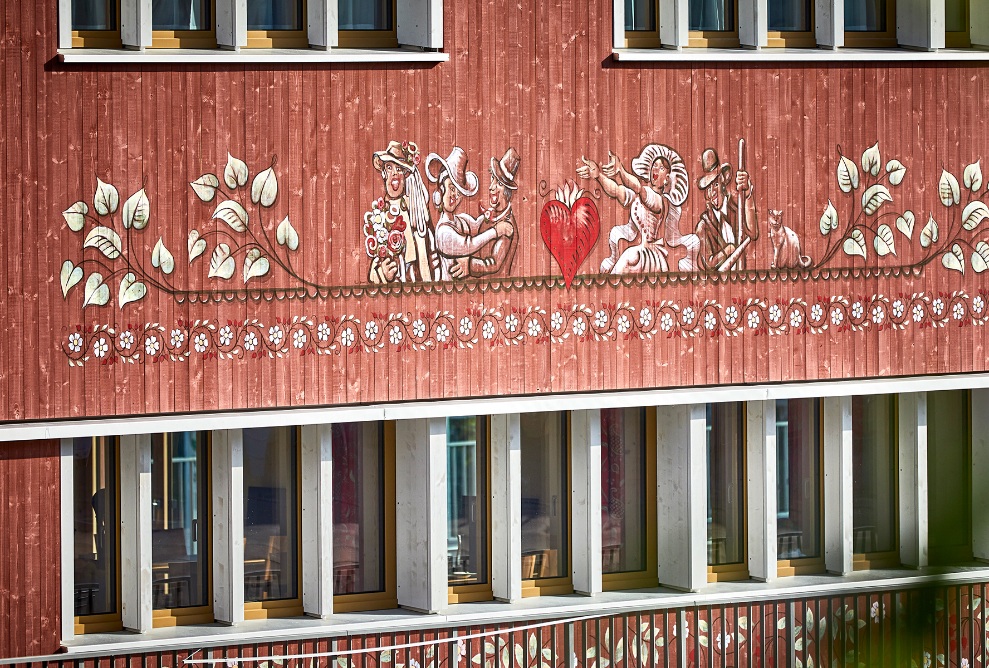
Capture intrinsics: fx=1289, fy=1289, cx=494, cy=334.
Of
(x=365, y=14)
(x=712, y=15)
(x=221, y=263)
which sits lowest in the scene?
(x=221, y=263)

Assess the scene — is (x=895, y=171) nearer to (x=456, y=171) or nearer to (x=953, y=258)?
(x=953, y=258)

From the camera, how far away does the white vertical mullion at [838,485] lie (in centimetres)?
901

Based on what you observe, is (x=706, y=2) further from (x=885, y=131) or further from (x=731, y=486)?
(x=731, y=486)

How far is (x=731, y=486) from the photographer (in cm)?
898

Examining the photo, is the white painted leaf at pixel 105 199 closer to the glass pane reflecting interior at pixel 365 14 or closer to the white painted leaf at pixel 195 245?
the white painted leaf at pixel 195 245

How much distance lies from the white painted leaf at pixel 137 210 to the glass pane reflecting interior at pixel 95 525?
1.33 m

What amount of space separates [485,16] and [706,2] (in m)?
1.60

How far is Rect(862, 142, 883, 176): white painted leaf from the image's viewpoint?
8.77 metres

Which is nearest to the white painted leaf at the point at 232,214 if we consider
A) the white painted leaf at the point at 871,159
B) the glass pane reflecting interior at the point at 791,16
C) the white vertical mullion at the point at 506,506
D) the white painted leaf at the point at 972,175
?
the white vertical mullion at the point at 506,506

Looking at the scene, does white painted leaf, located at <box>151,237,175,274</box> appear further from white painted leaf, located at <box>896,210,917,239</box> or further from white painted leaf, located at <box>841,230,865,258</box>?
white painted leaf, located at <box>896,210,917,239</box>

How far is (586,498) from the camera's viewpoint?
27.8 ft

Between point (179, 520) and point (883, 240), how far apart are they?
199 inches

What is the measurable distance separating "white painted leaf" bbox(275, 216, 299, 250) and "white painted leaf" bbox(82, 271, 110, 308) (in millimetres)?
1049

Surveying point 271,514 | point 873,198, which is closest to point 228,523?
point 271,514
